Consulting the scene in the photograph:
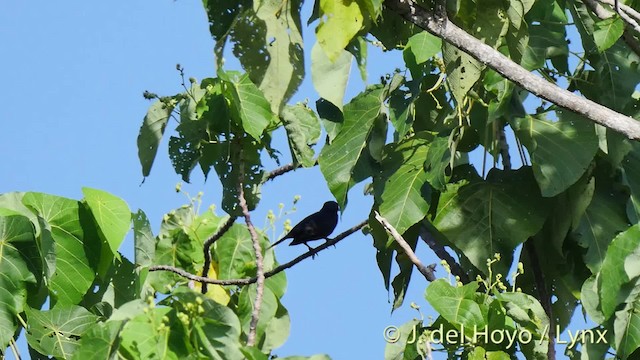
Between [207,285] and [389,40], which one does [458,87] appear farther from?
[207,285]

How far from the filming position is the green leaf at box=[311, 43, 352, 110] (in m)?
2.53

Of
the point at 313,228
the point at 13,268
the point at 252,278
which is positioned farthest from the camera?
the point at 313,228

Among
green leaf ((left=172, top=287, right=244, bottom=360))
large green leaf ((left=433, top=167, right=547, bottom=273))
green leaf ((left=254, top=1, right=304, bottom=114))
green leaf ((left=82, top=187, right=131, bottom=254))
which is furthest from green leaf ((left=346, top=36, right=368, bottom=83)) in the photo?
large green leaf ((left=433, top=167, right=547, bottom=273))

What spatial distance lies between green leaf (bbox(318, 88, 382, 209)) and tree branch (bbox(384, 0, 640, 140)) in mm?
1204

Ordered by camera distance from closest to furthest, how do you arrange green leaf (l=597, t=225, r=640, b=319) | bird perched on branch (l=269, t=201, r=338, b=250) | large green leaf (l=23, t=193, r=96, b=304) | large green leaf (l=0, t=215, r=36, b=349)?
large green leaf (l=0, t=215, r=36, b=349) → green leaf (l=597, t=225, r=640, b=319) → large green leaf (l=23, t=193, r=96, b=304) → bird perched on branch (l=269, t=201, r=338, b=250)

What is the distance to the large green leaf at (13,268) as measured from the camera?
11.5 ft

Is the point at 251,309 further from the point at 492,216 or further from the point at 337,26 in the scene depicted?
the point at 337,26

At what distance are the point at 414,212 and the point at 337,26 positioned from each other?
182 centimetres

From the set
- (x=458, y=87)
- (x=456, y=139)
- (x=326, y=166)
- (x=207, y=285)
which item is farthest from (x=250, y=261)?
(x=458, y=87)

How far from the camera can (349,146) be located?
430 cm

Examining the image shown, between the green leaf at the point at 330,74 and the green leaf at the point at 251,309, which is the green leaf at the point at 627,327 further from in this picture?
the green leaf at the point at 330,74

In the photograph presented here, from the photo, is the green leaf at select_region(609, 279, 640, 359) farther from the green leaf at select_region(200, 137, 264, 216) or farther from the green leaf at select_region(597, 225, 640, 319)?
the green leaf at select_region(200, 137, 264, 216)

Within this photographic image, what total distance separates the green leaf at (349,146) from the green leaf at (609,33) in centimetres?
98

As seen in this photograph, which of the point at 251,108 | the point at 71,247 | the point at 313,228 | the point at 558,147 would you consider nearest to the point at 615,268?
the point at 558,147
